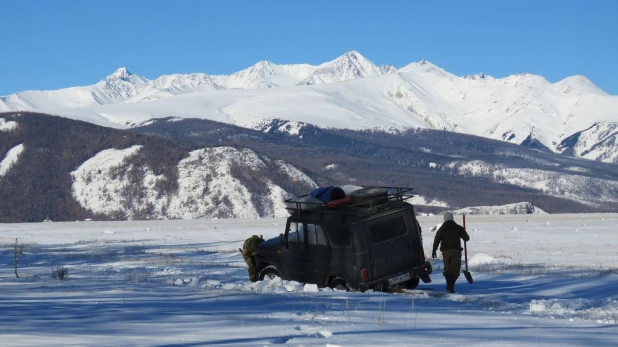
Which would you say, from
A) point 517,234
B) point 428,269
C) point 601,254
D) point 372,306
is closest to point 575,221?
point 517,234

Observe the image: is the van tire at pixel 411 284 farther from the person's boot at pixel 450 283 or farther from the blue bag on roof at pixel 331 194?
the blue bag on roof at pixel 331 194

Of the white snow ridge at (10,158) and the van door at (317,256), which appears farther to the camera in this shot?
the white snow ridge at (10,158)

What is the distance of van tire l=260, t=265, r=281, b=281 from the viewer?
19.7 meters

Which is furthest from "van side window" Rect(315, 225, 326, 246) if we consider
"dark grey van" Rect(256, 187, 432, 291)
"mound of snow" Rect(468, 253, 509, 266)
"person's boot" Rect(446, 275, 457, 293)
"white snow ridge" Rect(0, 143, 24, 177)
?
"white snow ridge" Rect(0, 143, 24, 177)

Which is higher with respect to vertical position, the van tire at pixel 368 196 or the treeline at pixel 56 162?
the treeline at pixel 56 162

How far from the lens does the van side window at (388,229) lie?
683 inches

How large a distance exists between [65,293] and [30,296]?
0.73 meters

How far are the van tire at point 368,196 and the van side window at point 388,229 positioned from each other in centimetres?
55

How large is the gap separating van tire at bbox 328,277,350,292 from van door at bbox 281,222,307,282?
3.22 ft

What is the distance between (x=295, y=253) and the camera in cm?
1886

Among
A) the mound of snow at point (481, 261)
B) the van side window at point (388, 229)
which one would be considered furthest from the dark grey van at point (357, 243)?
the mound of snow at point (481, 261)

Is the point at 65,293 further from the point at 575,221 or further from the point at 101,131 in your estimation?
the point at 101,131

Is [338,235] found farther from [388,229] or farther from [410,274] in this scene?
[410,274]

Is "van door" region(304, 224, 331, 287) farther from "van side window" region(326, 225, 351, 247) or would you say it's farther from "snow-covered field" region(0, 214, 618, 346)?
"snow-covered field" region(0, 214, 618, 346)
